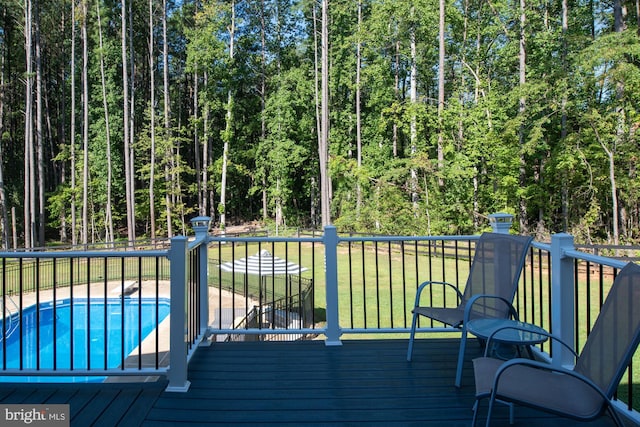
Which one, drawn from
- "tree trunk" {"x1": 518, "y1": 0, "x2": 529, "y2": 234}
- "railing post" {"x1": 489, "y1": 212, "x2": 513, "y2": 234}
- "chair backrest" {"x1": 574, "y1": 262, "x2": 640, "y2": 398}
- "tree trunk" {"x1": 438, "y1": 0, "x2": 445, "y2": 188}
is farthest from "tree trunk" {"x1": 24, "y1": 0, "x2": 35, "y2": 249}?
"chair backrest" {"x1": 574, "y1": 262, "x2": 640, "y2": 398}

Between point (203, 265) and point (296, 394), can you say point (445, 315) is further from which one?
point (203, 265)

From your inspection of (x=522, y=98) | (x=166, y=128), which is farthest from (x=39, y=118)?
(x=522, y=98)

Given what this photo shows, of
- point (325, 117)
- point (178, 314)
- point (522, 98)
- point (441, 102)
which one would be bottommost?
point (178, 314)

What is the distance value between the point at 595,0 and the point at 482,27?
4044 millimetres

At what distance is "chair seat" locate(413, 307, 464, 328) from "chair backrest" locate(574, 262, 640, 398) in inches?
36.1

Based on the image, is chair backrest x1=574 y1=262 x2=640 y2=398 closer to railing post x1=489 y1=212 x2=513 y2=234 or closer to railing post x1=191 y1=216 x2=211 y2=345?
railing post x1=489 y1=212 x2=513 y2=234

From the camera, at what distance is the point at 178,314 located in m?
2.81

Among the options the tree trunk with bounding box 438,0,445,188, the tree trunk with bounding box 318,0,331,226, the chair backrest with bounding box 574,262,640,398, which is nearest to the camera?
the chair backrest with bounding box 574,262,640,398

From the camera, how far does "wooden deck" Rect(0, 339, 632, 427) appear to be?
92.5 inches

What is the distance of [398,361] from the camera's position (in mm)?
3252

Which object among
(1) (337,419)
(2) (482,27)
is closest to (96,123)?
(2) (482,27)

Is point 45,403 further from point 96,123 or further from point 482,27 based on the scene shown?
point 96,123

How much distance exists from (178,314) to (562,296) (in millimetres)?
2487

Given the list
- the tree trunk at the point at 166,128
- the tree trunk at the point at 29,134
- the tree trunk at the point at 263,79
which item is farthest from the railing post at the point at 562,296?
the tree trunk at the point at 263,79
